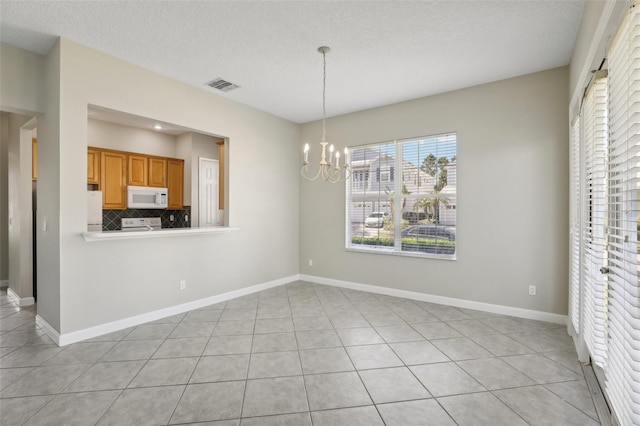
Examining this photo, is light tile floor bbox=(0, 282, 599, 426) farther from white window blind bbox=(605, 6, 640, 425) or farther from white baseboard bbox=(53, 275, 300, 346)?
white window blind bbox=(605, 6, 640, 425)

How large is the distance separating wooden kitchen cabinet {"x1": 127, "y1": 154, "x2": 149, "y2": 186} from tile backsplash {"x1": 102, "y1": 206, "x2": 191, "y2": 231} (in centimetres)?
58

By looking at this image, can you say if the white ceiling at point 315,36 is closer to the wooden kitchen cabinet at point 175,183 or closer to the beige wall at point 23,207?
the beige wall at point 23,207

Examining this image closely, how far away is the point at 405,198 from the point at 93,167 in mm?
5125

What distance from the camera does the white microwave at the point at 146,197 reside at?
5508 mm

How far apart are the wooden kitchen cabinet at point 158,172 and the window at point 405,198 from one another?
3658mm

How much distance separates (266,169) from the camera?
16.7 ft

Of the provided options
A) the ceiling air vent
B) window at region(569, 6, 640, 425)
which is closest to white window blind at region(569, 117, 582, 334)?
window at region(569, 6, 640, 425)

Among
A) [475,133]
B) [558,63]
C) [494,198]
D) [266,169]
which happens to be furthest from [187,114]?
[558,63]

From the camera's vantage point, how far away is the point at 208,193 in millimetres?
6434

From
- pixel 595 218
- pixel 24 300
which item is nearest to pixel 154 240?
pixel 24 300

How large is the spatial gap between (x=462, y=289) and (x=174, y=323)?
358cm

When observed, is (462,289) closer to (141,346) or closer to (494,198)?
(494,198)

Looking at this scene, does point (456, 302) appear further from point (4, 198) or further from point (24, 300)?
point (4, 198)

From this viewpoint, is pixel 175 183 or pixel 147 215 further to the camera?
pixel 175 183
